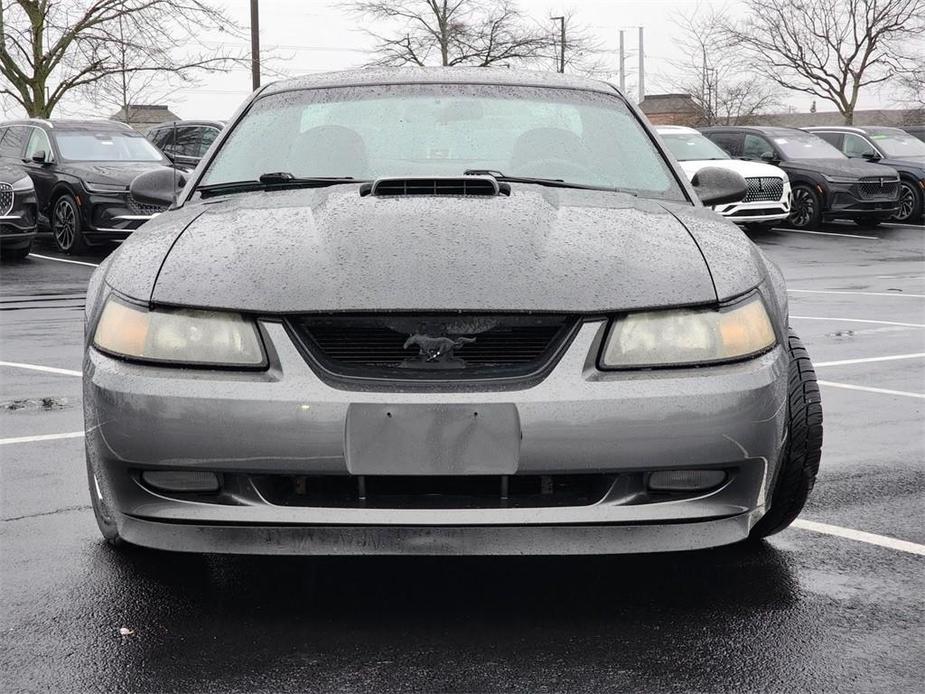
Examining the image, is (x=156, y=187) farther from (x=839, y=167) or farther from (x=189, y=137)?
(x=839, y=167)

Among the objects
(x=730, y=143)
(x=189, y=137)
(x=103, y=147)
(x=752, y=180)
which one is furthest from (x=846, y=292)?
(x=189, y=137)

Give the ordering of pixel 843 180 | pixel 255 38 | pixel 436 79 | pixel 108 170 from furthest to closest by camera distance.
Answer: pixel 255 38, pixel 843 180, pixel 108 170, pixel 436 79

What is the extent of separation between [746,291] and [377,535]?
1.11 metres

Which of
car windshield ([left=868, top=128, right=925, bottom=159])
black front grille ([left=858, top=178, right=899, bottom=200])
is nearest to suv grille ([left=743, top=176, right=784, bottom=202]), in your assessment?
black front grille ([left=858, top=178, right=899, bottom=200])

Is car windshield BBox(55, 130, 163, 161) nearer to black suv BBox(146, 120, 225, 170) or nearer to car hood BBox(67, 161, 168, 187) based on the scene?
car hood BBox(67, 161, 168, 187)

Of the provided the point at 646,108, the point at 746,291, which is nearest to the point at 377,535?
the point at 746,291

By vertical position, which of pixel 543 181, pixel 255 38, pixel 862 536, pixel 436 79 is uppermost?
pixel 436 79

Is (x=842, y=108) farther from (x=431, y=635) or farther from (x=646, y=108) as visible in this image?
(x=646, y=108)

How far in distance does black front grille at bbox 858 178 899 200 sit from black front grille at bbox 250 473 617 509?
19.6 metres

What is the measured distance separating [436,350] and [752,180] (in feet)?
57.8

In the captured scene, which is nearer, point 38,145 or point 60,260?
point 60,260

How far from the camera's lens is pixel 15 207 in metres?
15.0

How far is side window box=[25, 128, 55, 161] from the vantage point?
16.5 meters

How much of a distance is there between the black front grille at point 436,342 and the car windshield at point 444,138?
124 cm
